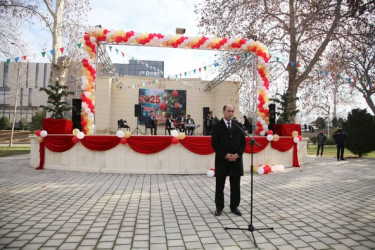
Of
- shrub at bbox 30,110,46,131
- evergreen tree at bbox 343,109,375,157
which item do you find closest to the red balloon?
evergreen tree at bbox 343,109,375,157

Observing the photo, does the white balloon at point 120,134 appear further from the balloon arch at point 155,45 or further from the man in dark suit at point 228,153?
the man in dark suit at point 228,153

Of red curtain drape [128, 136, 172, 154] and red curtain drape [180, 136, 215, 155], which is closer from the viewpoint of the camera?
red curtain drape [128, 136, 172, 154]

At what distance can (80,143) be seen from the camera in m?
8.67

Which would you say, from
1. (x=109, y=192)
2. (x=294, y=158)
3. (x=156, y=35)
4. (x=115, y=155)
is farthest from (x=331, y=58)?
(x=109, y=192)

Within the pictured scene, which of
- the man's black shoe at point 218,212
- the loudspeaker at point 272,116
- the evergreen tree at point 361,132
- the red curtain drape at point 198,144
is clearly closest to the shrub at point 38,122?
the red curtain drape at point 198,144

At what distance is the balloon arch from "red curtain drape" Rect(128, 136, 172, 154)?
3.45m

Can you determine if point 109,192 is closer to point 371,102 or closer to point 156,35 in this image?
point 156,35

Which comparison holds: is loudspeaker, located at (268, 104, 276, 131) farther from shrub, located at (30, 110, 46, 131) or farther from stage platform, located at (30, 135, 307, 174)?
shrub, located at (30, 110, 46, 131)

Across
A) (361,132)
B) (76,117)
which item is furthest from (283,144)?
(76,117)

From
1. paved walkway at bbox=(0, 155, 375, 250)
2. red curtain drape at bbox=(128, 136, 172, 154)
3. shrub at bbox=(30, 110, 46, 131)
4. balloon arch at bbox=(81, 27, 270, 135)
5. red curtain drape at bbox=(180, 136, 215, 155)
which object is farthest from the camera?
shrub at bbox=(30, 110, 46, 131)

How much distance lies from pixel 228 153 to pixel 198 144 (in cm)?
430

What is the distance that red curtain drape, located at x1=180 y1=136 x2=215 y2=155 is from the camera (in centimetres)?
841

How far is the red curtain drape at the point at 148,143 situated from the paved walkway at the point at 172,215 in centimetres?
144

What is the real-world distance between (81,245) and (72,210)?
157 cm
